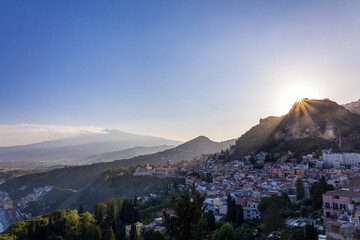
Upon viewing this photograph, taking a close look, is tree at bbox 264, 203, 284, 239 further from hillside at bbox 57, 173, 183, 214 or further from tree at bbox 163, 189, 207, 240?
hillside at bbox 57, 173, 183, 214

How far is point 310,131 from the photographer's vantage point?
188ft

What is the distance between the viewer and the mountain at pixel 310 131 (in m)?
51.9

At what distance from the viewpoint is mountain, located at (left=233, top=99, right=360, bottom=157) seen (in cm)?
5191

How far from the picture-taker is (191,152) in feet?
436

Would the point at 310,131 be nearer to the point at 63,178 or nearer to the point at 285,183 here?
the point at 285,183

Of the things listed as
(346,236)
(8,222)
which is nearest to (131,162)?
(8,222)

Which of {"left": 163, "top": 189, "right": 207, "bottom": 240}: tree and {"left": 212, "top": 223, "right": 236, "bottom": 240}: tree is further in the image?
{"left": 212, "top": 223, "right": 236, "bottom": 240}: tree

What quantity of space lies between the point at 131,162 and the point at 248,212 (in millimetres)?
82540

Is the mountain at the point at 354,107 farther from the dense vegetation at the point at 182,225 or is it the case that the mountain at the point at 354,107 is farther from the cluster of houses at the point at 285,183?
the dense vegetation at the point at 182,225

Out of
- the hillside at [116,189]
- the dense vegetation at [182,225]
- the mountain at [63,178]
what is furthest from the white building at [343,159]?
the mountain at [63,178]

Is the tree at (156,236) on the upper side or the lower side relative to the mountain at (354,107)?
lower

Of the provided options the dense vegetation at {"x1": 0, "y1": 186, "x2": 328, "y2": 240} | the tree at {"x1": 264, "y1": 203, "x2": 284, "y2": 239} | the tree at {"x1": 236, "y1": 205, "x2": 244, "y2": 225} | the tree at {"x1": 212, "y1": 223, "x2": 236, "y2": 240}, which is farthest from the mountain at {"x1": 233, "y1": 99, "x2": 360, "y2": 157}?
the tree at {"x1": 212, "y1": 223, "x2": 236, "y2": 240}

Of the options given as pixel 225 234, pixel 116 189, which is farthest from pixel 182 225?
pixel 116 189

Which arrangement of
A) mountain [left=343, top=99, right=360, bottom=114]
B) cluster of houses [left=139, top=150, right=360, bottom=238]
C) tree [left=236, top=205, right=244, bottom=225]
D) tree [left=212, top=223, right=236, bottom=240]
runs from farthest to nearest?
1. mountain [left=343, top=99, right=360, bottom=114]
2. tree [left=236, top=205, right=244, bottom=225]
3. cluster of houses [left=139, top=150, right=360, bottom=238]
4. tree [left=212, top=223, right=236, bottom=240]
